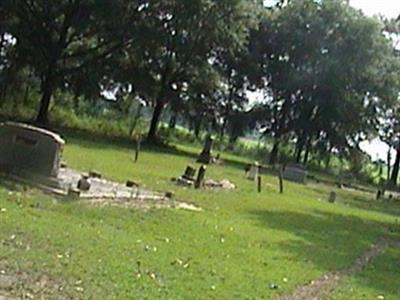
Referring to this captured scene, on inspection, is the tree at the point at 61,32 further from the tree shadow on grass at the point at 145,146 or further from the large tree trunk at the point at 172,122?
the large tree trunk at the point at 172,122

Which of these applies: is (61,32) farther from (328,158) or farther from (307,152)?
(328,158)

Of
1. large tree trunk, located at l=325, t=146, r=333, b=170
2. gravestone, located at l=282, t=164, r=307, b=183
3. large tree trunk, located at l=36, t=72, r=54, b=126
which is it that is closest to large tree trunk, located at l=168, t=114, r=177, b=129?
large tree trunk, located at l=325, t=146, r=333, b=170

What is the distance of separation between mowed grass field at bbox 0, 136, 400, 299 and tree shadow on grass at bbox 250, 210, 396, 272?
0.06 meters

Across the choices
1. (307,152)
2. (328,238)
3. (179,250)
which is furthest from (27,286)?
(307,152)

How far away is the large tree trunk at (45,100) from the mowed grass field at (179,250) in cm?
2469

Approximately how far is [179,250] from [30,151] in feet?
22.8

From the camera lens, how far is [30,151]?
2081 cm

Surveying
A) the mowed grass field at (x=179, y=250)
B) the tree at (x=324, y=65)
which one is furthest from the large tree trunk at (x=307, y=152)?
the mowed grass field at (x=179, y=250)

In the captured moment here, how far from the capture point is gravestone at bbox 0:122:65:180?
20.7 m

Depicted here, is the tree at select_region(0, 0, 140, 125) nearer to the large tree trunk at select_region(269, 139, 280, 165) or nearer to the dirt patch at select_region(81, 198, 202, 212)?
the large tree trunk at select_region(269, 139, 280, 165)

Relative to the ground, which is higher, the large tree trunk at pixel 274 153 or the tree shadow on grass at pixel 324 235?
the large tree trunk at pixel 274 153

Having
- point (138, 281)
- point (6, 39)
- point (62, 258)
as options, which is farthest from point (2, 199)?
point (6, 39)

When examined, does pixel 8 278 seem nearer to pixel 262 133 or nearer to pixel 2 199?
pixel 2 199

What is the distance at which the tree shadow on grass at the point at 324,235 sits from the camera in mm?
18609
